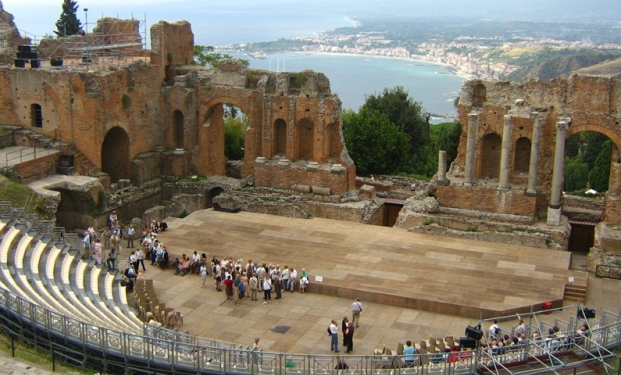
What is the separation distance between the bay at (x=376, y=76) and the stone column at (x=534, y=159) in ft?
180

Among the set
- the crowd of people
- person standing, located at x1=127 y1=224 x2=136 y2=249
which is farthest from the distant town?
the crowd of people

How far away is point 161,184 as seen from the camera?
4062 cm

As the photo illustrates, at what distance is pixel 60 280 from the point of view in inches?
1033

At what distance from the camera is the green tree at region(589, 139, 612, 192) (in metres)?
50.3

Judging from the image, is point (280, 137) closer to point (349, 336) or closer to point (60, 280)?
point (60, 280)

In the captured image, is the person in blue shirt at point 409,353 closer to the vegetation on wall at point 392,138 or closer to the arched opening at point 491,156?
the arched opening at point 491,156

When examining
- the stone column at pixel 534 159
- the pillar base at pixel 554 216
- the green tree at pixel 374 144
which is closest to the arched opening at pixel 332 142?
the green tree at pixel 374 144

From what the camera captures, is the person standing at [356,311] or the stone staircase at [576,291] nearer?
the person standing at [356,311]

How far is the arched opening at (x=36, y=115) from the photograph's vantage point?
1497 inches

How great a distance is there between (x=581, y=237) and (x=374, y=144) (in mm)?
14975

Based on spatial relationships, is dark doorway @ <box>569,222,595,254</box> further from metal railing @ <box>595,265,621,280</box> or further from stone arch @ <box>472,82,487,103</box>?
stone arch @ <box>472,82,487,103</box>

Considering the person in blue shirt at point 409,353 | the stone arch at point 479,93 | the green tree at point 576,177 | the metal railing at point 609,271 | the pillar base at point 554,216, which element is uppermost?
the stone arch at point 479,93

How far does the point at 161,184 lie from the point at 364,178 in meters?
10.5

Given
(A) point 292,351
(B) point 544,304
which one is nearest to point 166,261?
(A) point 292,351
